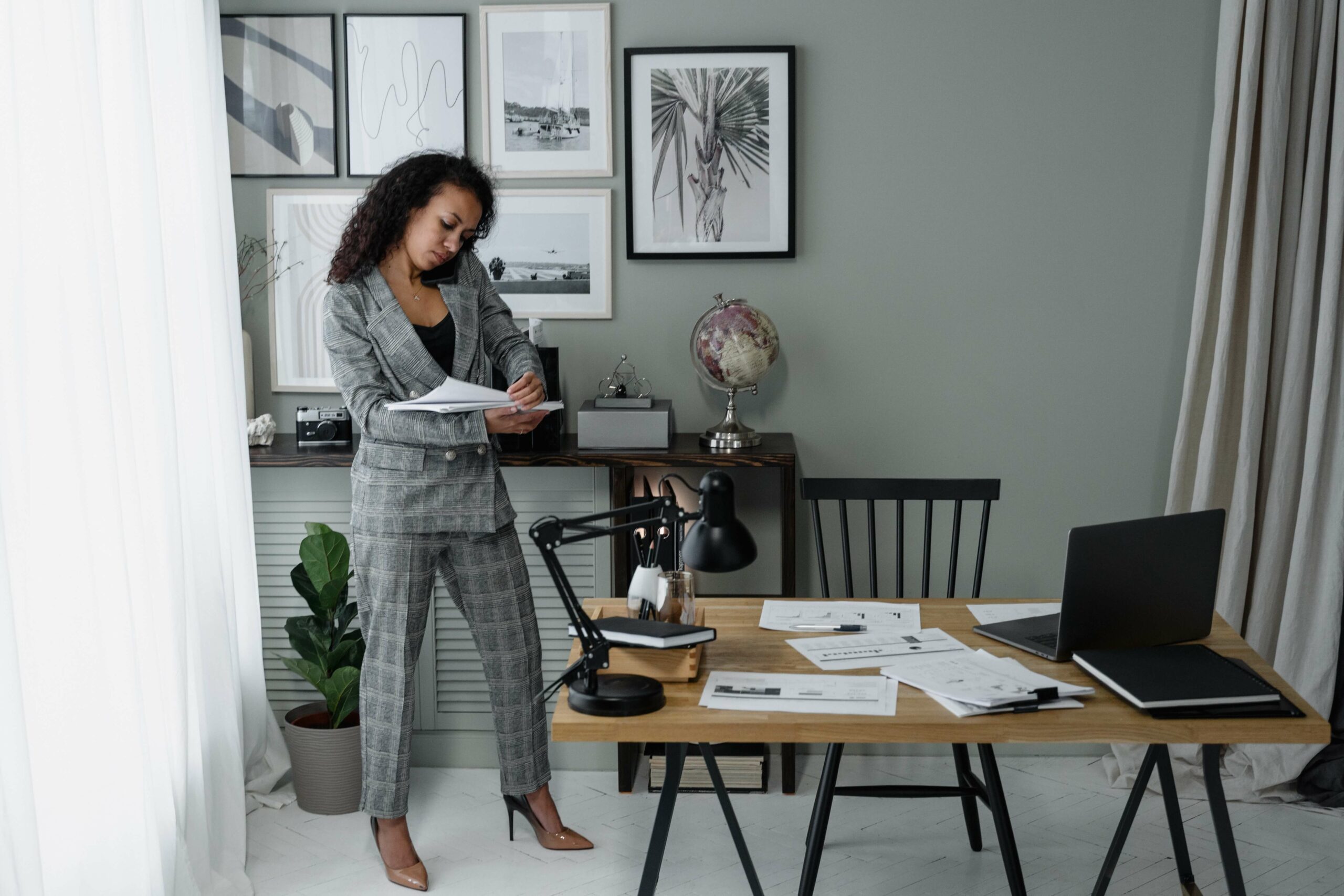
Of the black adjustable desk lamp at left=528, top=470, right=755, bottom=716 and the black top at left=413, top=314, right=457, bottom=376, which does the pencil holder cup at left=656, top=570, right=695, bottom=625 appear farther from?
the black top at left=413, top=314, right=457, bottom=376

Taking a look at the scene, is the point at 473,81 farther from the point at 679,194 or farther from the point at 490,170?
the point at 679,194

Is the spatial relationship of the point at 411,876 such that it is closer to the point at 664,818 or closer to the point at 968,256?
the point at 664,818

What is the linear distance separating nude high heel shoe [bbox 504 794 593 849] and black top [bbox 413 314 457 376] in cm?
112

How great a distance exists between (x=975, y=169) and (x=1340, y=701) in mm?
1808

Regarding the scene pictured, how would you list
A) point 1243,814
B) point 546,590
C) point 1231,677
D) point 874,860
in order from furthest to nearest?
1. point 546,590
2. point 1243,814
3. point 874,860
4. point 1231,677

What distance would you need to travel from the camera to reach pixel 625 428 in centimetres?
311

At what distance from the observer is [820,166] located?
328 centimetres

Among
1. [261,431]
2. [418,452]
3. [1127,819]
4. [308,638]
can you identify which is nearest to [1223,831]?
[1127,819]

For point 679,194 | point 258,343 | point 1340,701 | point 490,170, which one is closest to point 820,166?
point 679,194

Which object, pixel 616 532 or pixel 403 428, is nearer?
pixel 616 532

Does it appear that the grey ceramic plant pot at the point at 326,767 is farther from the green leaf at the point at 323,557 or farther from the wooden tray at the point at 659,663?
the wooden tray at the point at 659,663

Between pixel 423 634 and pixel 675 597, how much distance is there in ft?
3.31

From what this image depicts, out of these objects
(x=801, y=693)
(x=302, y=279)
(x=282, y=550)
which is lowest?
(x=282, y=550)

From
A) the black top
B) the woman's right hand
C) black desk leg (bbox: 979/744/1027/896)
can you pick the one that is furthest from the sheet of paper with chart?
the black top
